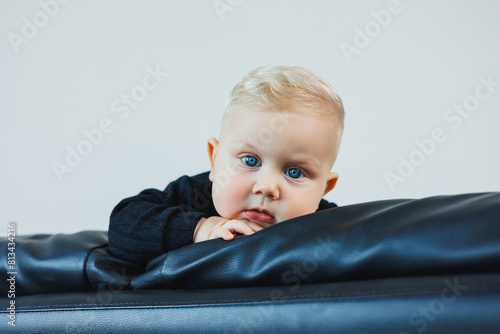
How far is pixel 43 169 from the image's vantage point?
3.62 meters

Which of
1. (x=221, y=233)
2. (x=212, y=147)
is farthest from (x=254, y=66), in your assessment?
(x=221, y=233)

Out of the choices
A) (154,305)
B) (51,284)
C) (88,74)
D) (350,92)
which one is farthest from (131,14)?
(154,305)

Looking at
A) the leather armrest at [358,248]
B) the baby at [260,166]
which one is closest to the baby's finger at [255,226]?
the baby at [260,166]

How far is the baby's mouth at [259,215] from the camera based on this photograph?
4.57 ft

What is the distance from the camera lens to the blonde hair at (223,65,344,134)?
1416 millimetres

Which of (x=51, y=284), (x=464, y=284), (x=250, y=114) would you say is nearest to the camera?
(x=464, y=284)

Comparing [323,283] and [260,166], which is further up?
[260,166]

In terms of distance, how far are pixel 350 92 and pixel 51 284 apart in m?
2.73

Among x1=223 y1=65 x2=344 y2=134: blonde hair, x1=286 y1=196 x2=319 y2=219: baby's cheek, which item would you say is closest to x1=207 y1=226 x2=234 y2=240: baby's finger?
x1=286 y1=196 x2=319 y2=219: baby's cheek

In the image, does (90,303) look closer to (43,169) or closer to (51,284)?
(51,284)

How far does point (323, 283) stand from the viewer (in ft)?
2.90

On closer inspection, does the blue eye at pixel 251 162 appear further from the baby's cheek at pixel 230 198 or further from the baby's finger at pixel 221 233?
the baby's finger at pixel 221 233

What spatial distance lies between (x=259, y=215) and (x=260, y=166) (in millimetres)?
144

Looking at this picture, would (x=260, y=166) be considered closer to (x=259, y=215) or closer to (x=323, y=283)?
(x=259, y=215)
